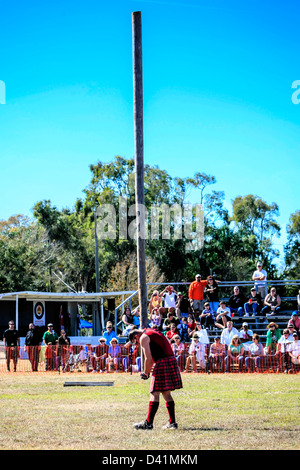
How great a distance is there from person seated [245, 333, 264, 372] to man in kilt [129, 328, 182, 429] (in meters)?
8.00

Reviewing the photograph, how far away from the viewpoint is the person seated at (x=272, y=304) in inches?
666

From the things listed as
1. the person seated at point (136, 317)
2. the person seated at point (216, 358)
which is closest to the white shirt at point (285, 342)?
the person seated at point (216, 358)

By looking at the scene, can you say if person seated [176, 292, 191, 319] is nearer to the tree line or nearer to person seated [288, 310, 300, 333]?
person seated [288, 310, 300, 333]

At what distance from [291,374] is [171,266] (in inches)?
1042

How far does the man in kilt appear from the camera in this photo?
22.3 ft

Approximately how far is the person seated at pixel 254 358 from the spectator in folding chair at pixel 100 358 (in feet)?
11.4

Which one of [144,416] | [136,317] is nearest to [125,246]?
[136,317]

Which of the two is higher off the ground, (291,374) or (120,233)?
(120,233)

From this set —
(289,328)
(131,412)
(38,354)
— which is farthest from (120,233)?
(131,412)

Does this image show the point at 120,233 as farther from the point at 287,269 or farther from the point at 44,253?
the point at 287,269

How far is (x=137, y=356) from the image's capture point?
15438 mm

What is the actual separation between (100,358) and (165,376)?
912 centimetres

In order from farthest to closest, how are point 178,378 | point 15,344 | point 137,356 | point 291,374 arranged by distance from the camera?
point 15,344 < point 137,356 < point 291,374 < point 178,378

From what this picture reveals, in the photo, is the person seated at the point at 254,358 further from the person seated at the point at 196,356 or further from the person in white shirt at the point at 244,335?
the person seated at the point at 196,356
